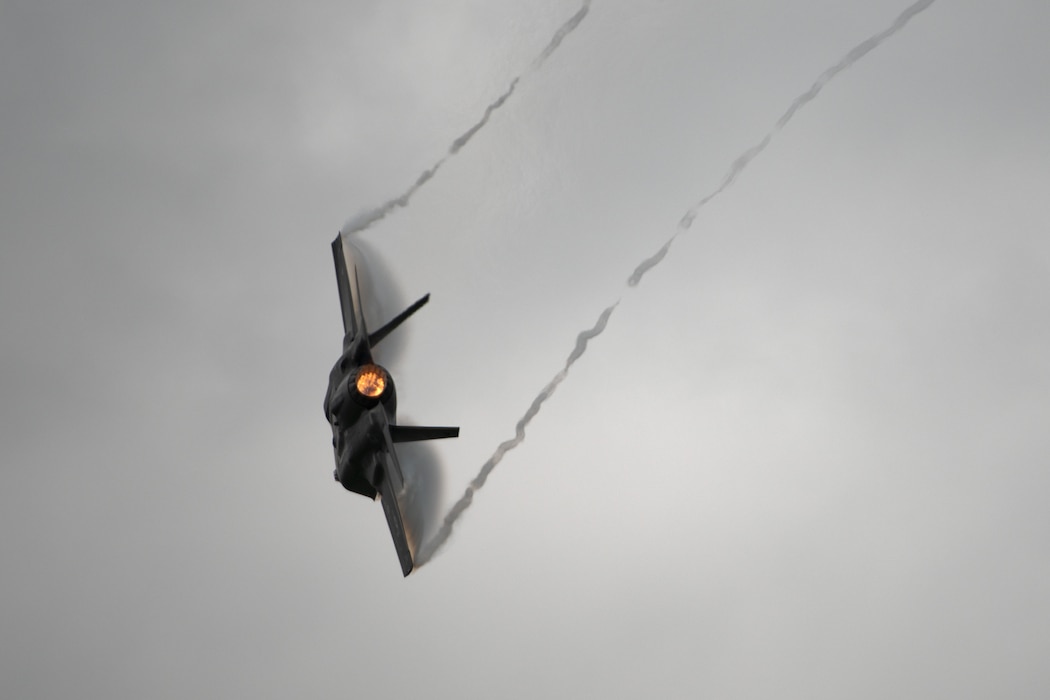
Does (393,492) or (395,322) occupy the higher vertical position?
(395,322)

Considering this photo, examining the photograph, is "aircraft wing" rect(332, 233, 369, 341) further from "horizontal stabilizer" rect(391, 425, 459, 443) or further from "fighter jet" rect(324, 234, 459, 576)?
"horizontal stabilizer" rect(391, 425, 459, 443)

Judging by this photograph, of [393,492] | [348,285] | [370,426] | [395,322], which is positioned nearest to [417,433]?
[370,426]

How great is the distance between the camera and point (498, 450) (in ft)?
63.8

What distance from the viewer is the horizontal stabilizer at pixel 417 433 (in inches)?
761

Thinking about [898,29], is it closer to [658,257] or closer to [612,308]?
[658,257]

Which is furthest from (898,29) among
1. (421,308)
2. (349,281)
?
(349,281)

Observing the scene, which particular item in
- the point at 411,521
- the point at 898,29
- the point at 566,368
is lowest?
the point at 411,521

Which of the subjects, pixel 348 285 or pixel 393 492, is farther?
pixel 348 285

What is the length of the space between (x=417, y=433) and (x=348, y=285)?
3.23 meters

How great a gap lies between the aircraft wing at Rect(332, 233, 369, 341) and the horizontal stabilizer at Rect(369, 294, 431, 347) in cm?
46

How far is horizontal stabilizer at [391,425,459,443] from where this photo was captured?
63.4 ft

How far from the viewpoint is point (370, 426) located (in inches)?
755

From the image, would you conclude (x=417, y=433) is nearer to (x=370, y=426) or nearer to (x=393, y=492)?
(x=370, y=426)

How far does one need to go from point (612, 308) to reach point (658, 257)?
1386 millimetres
